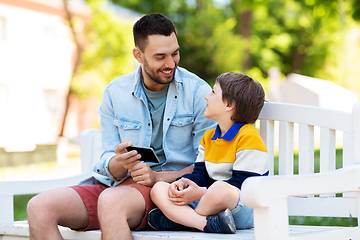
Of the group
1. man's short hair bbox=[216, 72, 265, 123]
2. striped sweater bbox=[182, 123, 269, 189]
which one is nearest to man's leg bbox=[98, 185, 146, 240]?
striped sweater bbox=[182, 123, 269, 189]

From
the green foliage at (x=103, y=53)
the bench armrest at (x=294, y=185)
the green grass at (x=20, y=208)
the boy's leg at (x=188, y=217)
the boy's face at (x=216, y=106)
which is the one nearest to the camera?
the bench armrest at (x=294, y=185)

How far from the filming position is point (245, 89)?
2117 mm

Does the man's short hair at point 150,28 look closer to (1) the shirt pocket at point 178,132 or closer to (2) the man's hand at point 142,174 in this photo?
(1) the shirt pocket at point 178,132

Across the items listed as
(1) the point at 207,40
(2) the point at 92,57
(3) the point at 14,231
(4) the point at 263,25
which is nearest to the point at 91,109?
(2) the point at 92,57

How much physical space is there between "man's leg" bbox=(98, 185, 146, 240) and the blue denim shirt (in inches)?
13.3

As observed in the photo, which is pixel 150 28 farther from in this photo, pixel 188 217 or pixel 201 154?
pixel 188 217

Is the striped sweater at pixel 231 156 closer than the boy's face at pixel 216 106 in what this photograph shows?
Yes

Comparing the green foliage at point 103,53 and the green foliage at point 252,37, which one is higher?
the green foliage at point 252,37

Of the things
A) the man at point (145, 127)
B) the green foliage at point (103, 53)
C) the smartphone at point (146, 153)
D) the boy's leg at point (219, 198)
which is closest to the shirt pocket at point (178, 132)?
the man at point (145, 127)

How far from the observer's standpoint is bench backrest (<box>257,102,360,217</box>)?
6.77 feet

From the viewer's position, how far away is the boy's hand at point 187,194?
6.26ft

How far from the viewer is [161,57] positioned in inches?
92.8

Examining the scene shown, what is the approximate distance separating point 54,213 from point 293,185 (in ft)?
3.96

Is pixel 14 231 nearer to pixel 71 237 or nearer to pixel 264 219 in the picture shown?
pixel 71 237
